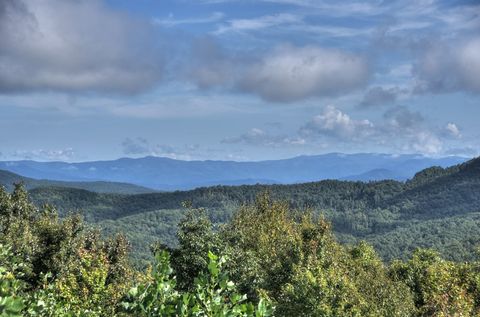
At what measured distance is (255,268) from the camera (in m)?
61.3

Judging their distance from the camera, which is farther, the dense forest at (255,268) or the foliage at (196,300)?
the dense forest at (255,268)

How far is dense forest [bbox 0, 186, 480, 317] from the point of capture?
43938 millimetres

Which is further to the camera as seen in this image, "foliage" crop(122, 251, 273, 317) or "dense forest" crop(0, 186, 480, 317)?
"dense forest" crop(0, 186, 480, 317)

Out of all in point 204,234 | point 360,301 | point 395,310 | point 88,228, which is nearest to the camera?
point 360,301

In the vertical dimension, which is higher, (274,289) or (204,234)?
(204,234)

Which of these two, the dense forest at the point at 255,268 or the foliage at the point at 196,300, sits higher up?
the foliage at the point at 196,300

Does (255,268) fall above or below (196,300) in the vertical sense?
below

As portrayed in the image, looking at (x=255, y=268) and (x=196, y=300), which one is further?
(x=255, y=268)

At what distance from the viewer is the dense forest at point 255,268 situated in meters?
43.9

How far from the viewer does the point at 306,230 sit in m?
64.2

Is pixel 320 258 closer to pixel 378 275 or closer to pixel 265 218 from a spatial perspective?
pixel 378 275

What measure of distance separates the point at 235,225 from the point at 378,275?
91.7 feet

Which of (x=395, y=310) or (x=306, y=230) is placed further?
(x=306, y=230)

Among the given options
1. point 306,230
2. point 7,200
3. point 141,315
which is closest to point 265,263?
point 306,230
